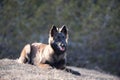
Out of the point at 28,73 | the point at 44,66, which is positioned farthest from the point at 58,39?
the point at 28,73

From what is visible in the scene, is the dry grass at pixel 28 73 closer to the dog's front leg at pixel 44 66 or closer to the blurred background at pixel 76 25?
the dog's front leg at pixel 44 66

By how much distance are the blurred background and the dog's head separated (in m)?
9.79

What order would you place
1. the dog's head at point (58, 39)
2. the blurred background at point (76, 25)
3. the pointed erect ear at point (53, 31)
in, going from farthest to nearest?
the blurred background at point (76, 25)
the pointed erect ear at point (53, 31)
the dog's head at point (58, 39)

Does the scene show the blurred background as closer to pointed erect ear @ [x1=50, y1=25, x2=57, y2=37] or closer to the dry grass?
pointed erect ear @ [x1=50, y1=25, x2=57, y2=37]

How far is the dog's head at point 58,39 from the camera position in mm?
14269

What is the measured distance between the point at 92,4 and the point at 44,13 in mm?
2824

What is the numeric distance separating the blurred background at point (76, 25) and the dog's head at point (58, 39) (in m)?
9.79

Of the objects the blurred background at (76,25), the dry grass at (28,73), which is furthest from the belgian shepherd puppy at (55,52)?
the blurred background at (76,25)

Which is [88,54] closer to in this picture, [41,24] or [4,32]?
[41,24]

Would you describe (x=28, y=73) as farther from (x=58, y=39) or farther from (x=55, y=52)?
(x=58, y=39)

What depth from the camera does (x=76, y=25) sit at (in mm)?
26719

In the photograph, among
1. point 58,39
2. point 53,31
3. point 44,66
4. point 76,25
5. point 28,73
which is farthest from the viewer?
point 76,25

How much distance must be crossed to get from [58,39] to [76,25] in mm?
12276

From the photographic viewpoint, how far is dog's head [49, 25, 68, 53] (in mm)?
14269
